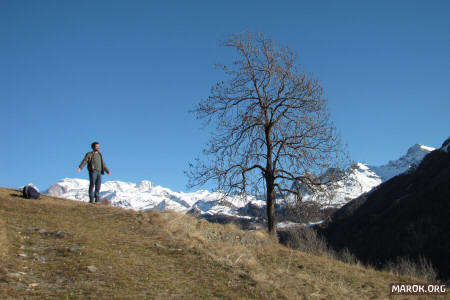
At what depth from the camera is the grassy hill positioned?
277 inches

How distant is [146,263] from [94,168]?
8.93m

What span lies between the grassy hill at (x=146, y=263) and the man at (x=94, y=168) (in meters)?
2.63

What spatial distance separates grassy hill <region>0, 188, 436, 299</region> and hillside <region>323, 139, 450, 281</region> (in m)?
59.4

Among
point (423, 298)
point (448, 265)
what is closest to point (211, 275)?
point (423, 298)

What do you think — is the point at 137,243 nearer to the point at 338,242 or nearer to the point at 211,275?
the point at 211,275

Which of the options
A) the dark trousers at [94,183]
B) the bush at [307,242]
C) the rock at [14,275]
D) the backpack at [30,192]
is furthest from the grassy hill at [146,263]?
the dark trousers at [94,183]

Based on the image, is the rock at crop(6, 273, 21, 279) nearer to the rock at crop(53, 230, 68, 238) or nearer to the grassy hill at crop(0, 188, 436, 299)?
the grassy hill at crop(0, 188, 436, 299)

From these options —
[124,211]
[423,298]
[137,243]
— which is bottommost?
[423,298]

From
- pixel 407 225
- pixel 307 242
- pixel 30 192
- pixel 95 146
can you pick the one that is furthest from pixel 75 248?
pixel 407 225

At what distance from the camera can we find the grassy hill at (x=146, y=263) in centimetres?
704

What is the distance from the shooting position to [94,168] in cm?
1631

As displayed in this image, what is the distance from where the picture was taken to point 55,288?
21.9 feet

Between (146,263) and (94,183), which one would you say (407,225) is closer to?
(94,183)

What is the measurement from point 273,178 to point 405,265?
6.17 metres
